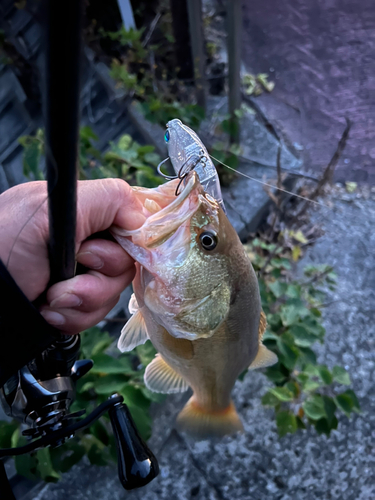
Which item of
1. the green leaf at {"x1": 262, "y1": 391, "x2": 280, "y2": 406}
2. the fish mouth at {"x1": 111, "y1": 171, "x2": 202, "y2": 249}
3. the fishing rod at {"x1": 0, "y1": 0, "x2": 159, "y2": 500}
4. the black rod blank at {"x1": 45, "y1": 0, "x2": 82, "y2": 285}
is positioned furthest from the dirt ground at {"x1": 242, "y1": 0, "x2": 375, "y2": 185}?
the black rod blank at {"x1": 45, "y1": 0, "x2": 82, "y2": 285}

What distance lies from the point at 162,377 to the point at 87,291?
0.63 m

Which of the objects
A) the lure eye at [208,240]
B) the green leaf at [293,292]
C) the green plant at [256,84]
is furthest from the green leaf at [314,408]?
the green plant at [256,84]

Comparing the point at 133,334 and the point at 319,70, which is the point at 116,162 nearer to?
the point at 133,334

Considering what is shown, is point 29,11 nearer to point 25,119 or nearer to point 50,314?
point 25,119

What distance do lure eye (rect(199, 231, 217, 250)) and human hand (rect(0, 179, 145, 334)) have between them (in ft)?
0.53

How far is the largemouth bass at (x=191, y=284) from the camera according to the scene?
37.9 inches

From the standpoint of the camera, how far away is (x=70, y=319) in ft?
3.06

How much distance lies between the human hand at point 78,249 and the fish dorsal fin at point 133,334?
0.43ft

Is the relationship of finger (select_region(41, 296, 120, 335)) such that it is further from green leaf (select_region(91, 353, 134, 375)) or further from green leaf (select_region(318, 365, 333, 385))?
green leaf (select_region(318, 365, 333, 385))

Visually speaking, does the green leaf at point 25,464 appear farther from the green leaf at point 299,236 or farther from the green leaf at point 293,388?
the green leaf at point 299,236

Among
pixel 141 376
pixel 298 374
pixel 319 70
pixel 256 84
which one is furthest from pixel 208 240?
pixel 319 70

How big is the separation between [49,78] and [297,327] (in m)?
1.76

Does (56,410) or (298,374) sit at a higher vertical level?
(56,410)

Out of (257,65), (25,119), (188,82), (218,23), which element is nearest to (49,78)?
(25,119)
